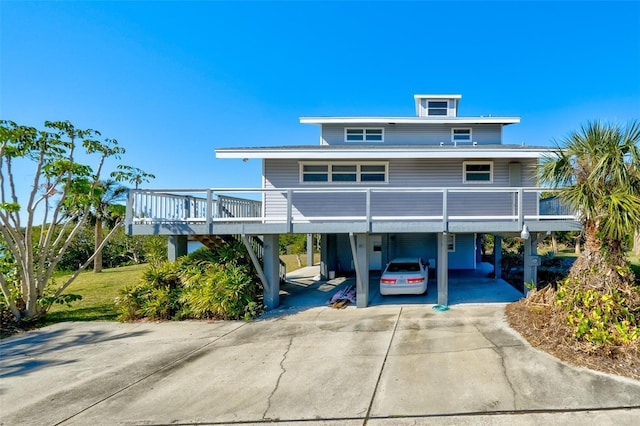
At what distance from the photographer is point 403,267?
10.5 meters

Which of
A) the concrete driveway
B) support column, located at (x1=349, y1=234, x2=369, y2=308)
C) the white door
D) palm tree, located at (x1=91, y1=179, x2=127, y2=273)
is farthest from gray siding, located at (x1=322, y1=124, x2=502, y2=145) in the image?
palm tree, located at (x1=91, y1=179, x2=127, y2=273)

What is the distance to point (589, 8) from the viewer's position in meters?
15.2

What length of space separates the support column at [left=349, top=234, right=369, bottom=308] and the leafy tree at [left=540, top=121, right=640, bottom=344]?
4830mm

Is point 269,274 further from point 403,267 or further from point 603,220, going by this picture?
point 603,220

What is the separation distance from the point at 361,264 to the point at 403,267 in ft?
6.57

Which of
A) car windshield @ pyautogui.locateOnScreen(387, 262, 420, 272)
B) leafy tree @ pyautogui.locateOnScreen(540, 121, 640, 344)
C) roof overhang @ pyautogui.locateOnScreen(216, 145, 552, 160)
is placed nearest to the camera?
leafy tree @ pyautogui.locateOnScreen(540, 121, 640, 344)

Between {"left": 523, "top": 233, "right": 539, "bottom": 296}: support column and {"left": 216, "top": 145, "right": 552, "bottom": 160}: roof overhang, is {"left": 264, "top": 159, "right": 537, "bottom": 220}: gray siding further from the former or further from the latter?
{"left": 523, "top": 233, "right": 539, "bottom": 296}: support column

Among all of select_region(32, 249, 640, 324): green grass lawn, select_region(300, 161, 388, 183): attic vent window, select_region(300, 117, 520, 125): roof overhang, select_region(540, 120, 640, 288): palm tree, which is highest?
select_region(300, 117, 520, 125): roof overhang

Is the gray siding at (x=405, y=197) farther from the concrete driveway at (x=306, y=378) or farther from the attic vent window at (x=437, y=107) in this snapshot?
the attic vent window at (x=437, y=107)

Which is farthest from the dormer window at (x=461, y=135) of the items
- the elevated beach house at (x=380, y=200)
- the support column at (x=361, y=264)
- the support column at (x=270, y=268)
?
the support column at (x=270, y=268)

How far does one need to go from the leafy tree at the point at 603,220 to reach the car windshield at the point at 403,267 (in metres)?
4.17

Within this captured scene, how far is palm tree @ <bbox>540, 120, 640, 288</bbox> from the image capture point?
6324 millimetres

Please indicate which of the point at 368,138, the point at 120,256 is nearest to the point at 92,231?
the point at 120,256

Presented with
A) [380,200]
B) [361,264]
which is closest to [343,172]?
[380,200]
